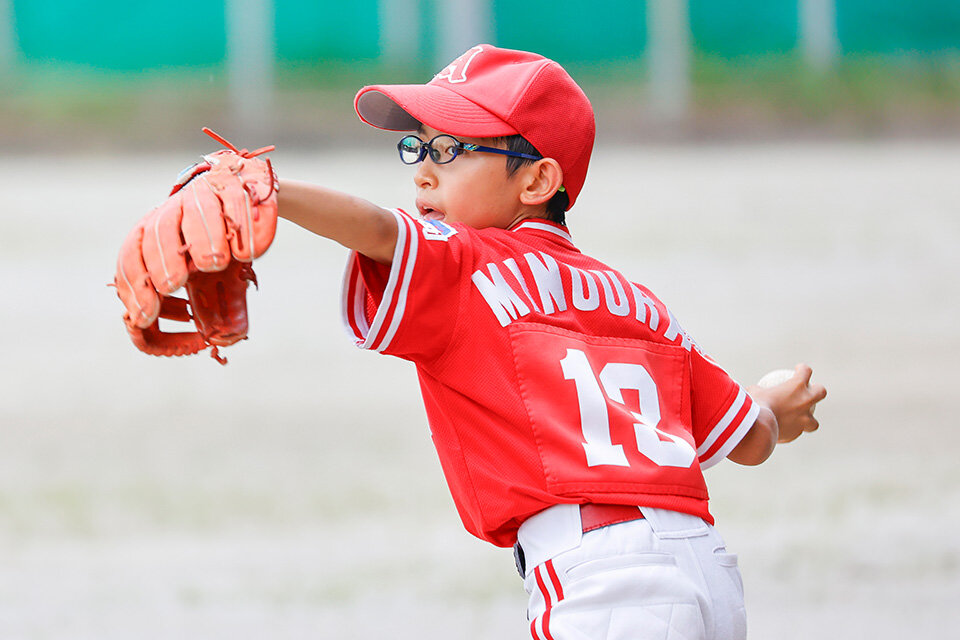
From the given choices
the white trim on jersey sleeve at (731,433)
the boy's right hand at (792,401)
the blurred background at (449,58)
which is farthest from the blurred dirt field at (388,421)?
the white trim on jersey sleeve at (731,433)

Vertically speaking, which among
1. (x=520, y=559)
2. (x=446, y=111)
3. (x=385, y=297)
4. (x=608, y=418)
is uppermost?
(x=446, y=111)

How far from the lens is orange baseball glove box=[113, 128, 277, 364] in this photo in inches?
35.4

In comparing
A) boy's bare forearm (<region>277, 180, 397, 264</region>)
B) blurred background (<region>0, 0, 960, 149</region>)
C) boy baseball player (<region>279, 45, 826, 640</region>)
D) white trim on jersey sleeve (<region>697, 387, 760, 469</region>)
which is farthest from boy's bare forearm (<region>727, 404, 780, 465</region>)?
blurred background (<region>0, 0, 960, 149</region>)

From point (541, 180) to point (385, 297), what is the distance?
0.26 m

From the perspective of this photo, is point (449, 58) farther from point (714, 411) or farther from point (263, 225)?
point (263, 225)

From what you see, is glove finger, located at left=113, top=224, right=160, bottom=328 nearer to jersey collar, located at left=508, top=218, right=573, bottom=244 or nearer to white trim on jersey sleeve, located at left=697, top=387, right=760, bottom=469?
jersey collar, located at left=508, top=218, right=573, bottom=244

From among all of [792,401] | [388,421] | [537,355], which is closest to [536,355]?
[537,355]

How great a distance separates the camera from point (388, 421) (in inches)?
142

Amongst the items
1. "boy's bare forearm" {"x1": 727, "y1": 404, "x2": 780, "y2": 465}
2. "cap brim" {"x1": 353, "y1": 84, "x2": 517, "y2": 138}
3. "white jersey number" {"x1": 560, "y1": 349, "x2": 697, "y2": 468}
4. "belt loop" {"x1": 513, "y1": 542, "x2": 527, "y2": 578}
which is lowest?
"belt loop" {"x1": 513, "y1": 542, "x2": 527, "y2": 578}

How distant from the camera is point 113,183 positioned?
4.55 meters

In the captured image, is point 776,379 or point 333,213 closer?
point 333,213

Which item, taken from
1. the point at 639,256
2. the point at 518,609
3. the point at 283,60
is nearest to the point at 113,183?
the point at 283,60

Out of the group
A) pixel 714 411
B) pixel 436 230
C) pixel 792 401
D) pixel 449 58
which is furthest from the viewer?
pixel 449 58

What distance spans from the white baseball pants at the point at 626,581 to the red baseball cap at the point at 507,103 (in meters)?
0.35
